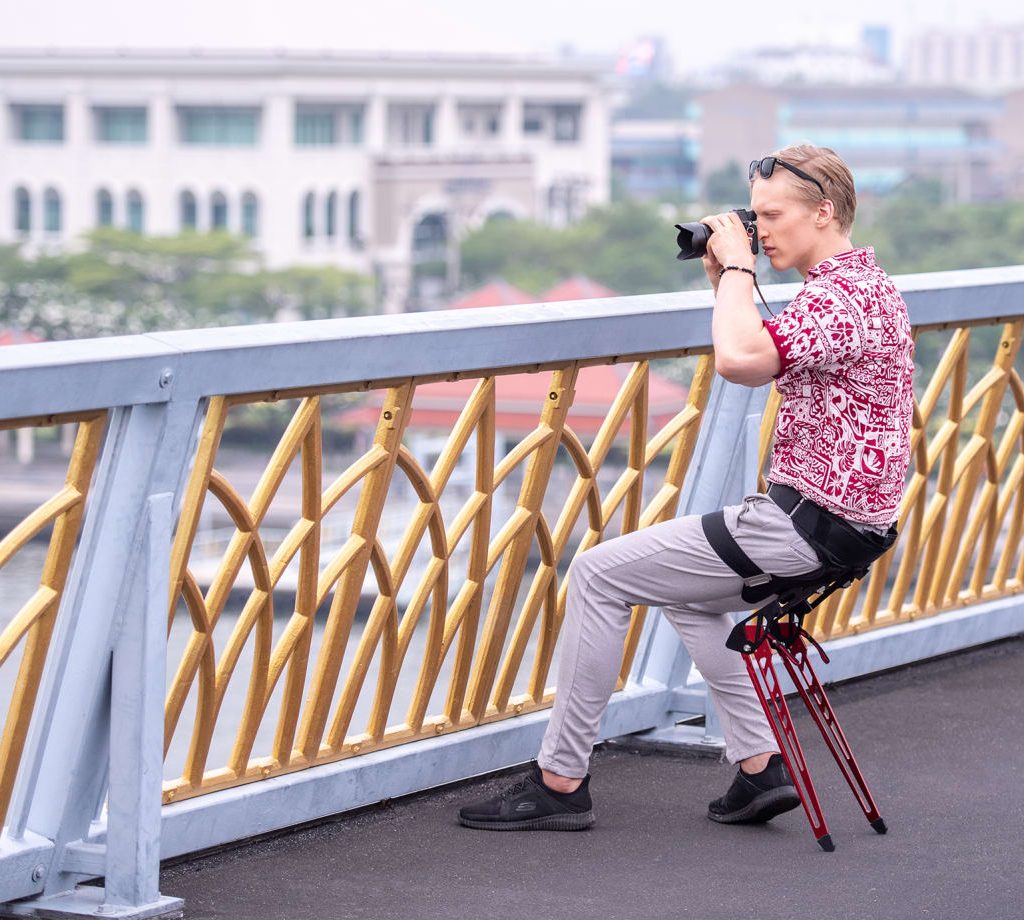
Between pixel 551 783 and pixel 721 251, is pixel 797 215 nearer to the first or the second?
pixel 721 251

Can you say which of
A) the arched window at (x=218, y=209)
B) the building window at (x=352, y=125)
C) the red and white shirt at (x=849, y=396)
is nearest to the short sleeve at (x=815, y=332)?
the red and white shirt at (x=849, y=396)

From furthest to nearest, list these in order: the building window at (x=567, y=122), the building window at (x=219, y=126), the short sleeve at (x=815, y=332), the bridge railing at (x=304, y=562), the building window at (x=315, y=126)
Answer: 1. the building window at (x=567, y=122)
2. the building window at (x=315, y=126)
3. the building window at (x=219, y=126)
4. the short sleeve at (x=815, y=332)
5. the bridge railing at (x=304, y=562)

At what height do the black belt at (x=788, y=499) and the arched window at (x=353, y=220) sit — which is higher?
the black belt at (x=788, y=499)

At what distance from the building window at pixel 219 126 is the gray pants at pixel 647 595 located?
316 feet

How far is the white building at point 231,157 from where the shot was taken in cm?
9650

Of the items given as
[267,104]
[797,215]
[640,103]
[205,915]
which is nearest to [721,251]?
[797,215]

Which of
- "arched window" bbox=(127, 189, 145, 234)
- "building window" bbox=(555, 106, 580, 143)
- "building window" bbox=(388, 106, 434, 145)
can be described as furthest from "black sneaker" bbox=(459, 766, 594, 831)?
"building window" bbox=(555, 106, 580, 143)

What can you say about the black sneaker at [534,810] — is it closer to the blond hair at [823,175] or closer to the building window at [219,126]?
the blond hair at [823,175]

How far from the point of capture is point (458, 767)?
3547mm

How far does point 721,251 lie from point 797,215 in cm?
13

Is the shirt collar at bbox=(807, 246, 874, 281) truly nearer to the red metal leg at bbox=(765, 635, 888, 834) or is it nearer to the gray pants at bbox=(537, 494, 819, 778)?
the gray pants at bbox=(537, 494, 819, 778)

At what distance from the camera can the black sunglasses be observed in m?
3.01

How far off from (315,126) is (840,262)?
98.5 metres

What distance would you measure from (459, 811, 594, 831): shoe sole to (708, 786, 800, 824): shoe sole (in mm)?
268
